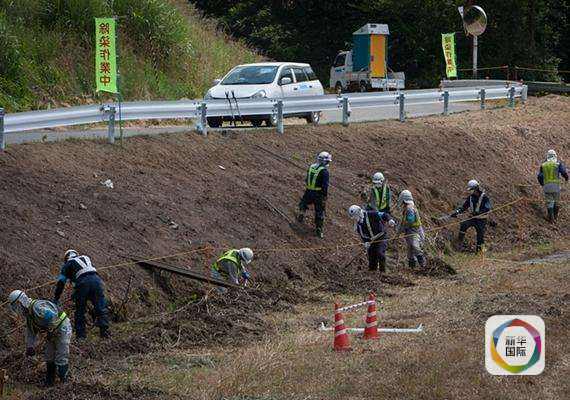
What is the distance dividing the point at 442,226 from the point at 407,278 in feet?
14.1

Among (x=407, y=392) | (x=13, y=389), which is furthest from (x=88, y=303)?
(x=407, y=392)

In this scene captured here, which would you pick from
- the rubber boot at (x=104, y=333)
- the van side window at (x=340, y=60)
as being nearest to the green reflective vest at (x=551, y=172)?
the rubber boot at (x=104, y=333)

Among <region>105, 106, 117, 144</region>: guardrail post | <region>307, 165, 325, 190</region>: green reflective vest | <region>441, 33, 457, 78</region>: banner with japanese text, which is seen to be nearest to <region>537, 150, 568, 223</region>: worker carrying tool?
<region>307, 165, 325, 190</region>: green reflective vest

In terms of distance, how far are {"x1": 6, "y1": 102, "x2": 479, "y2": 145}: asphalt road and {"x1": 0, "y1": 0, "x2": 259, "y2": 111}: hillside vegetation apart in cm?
351

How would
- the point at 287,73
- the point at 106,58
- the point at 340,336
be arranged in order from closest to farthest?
the point at 340,336, the point at 106,58, the point at 287,73

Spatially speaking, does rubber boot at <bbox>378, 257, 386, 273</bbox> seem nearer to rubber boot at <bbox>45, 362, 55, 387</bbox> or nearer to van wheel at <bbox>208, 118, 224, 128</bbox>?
van wheel at <bbox>208, 118, 224, 128</bbox>

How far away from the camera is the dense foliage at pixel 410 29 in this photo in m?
51.7

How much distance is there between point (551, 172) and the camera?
27.5 meters

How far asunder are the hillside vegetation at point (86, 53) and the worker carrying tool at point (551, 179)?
11683 mm

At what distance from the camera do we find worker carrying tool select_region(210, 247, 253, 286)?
17.6 metres

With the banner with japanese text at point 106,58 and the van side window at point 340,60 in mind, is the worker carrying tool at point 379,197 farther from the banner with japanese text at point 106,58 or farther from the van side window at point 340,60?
the van side window at point 340,60

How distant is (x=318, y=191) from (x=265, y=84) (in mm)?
7901

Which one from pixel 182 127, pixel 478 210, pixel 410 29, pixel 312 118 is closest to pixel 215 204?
pixel 182 127

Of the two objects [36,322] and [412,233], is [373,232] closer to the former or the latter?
[412,233]
